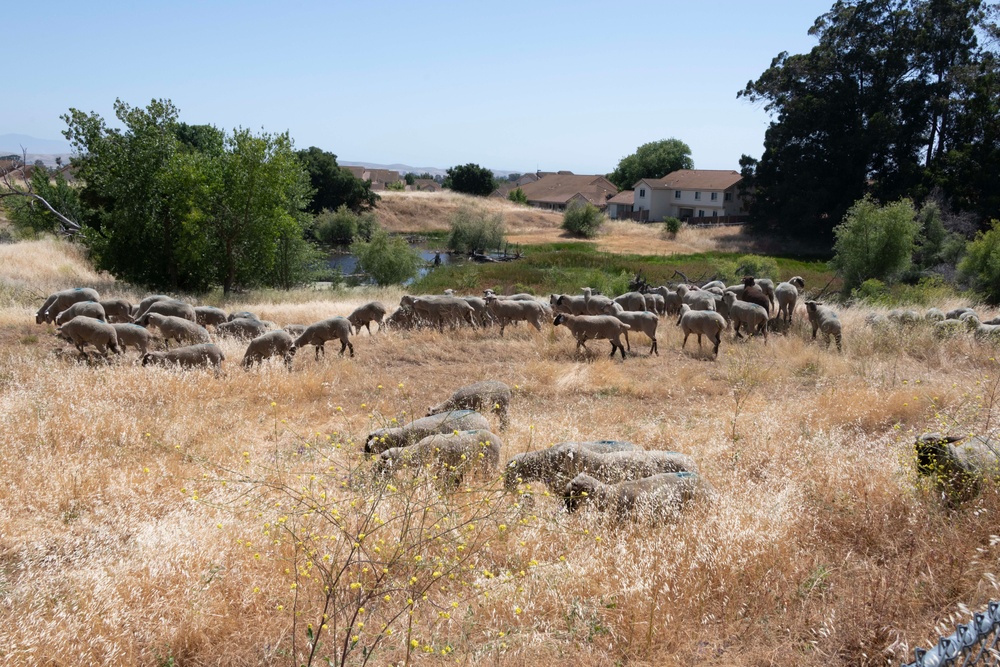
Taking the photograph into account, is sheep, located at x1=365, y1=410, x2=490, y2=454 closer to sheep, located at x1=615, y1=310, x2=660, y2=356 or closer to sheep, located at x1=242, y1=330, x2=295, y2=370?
sheep, located at x1=242, y1=330, x2=295, y2=370

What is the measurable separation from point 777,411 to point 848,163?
54.9 metres

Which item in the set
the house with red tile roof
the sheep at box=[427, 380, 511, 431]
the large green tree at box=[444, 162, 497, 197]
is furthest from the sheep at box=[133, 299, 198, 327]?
the large green tree at box=[444, 162, 497, 197]

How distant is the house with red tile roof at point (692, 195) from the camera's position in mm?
77250

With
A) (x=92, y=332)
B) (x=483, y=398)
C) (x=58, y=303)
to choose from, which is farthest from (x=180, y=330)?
(x=483, y=398)

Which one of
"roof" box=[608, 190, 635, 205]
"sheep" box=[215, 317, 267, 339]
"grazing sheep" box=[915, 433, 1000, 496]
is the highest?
"roof" box=[608, 190, 635, 205]

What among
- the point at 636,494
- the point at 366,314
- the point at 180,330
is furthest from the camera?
the point at 366,314

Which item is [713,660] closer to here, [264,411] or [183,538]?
[183,538]

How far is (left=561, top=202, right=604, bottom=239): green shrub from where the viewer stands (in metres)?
73.2

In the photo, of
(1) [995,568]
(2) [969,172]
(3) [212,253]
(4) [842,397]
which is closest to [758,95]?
(2) [969,172]

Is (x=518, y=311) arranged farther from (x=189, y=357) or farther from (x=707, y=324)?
(x=189, y=357)

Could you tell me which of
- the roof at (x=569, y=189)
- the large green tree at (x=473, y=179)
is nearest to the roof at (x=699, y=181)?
the roof at (x=569, y=189)

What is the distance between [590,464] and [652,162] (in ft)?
342

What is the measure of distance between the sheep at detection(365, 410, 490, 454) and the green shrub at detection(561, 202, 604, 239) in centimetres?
6587

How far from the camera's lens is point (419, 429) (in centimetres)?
830
